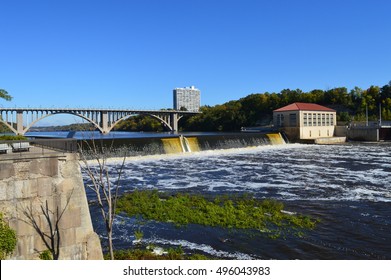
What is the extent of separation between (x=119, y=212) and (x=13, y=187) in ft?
19.7

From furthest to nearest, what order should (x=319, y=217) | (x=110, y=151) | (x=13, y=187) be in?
(x=110, y=151), (x=319, y=217), (x=13, y=187)

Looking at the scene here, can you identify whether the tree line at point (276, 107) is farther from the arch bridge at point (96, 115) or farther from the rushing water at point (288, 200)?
the rushing water at point (288, 200)

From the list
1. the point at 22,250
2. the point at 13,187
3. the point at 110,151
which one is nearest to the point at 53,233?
the point at 22,250

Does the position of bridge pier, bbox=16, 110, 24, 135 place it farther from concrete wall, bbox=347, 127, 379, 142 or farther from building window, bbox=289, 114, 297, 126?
concrete wall, bbox=347, 127, 379, 142

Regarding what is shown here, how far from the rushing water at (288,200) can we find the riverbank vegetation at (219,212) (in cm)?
50

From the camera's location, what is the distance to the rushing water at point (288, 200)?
370 inches

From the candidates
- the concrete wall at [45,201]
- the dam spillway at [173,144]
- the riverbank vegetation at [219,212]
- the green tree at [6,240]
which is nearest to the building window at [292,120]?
the dam spillway at [173,144]

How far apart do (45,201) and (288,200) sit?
10.8 metres

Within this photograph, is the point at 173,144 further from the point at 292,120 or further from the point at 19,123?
the point at 19,123

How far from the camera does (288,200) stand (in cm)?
1494

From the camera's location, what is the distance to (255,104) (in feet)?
331

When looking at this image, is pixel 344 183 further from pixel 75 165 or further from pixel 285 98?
pixel 285 98

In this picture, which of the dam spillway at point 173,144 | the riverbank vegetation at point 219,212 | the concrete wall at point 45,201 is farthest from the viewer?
the dam spillway at point 173,144

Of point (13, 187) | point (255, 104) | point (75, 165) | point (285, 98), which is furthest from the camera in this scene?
point (255, 104)
